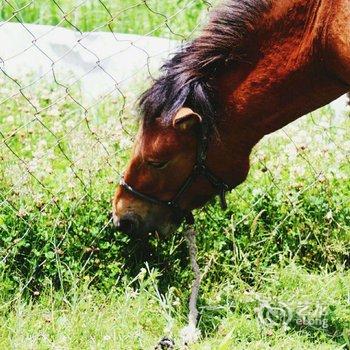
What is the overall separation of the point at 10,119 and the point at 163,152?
167cm

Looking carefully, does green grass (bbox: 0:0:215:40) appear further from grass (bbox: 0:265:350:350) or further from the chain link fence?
grass (bbox: 0:265:350:350)

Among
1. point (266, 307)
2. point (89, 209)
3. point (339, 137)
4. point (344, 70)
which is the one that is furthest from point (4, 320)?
point (339, 137)

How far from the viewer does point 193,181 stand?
4070mm

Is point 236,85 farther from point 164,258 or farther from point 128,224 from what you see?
point 164,258

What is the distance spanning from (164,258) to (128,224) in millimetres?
341

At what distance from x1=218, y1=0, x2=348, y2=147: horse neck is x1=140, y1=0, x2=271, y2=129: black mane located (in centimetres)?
5

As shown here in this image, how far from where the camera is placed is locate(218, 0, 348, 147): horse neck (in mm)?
3920

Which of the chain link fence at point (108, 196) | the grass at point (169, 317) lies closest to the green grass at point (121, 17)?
the chain link fence at point (108, 196)

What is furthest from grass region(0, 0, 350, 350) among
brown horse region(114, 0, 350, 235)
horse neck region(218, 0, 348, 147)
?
horse neck region(218, 0, 348, 147)

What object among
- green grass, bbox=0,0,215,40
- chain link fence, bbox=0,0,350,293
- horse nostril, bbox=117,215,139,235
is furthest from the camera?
green grass, bbox=0,0,215,40

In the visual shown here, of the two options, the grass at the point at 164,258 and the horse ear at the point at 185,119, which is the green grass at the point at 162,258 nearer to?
the grass at the point at 164,258

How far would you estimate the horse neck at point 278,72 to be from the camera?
12.9 feet

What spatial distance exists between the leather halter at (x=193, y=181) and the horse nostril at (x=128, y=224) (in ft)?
0.38

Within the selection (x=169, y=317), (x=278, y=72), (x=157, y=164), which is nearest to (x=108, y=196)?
(x=157, y=164)
